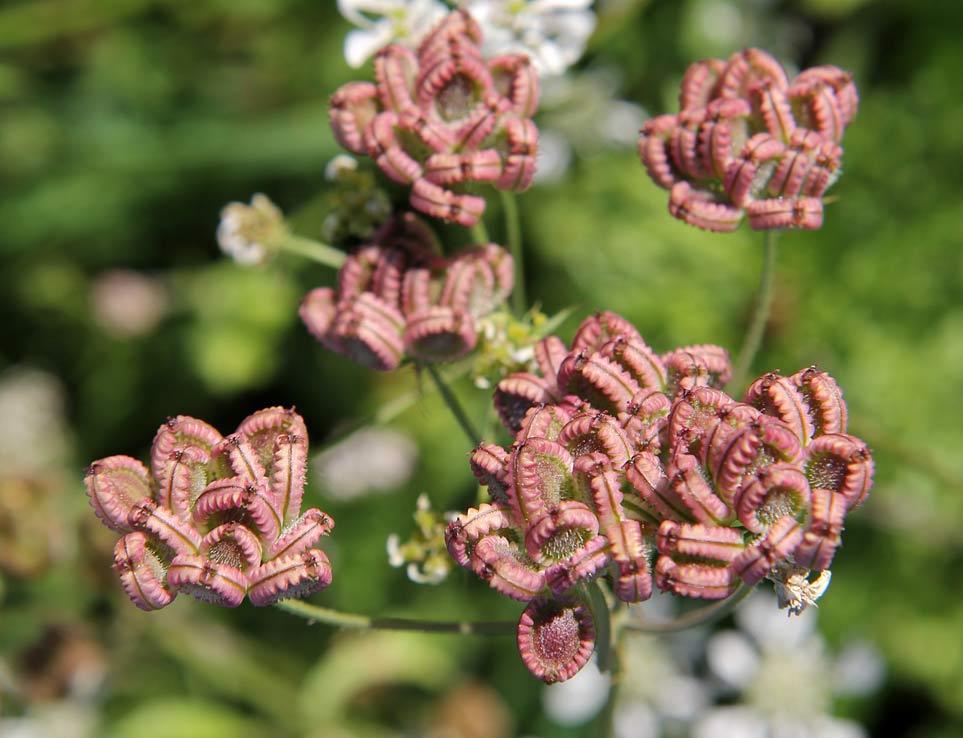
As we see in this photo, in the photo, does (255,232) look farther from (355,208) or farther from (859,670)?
(859,670)

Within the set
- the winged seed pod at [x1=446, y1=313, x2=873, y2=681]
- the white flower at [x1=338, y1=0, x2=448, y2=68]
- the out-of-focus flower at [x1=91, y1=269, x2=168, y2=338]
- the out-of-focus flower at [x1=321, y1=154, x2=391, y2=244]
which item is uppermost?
the white flower at [x1=338, y1=0, x2=448, y2=68]

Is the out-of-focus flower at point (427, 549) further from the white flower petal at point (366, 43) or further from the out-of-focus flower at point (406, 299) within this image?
the white flower petal at point (366, 43)

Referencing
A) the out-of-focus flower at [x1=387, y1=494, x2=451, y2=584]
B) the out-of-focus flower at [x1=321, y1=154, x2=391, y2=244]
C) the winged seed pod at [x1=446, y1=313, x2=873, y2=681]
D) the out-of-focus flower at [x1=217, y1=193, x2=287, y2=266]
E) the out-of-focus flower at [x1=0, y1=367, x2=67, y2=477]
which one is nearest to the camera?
the winged seed pod at [x1=446, y1=313, x2=873, y2=681]

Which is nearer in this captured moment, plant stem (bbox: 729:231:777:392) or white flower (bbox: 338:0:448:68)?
plant stem (bbox: 729:231:777:392)

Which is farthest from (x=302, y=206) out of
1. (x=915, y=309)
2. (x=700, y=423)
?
(x=700, y=423)

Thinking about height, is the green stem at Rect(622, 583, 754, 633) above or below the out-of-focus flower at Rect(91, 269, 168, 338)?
above

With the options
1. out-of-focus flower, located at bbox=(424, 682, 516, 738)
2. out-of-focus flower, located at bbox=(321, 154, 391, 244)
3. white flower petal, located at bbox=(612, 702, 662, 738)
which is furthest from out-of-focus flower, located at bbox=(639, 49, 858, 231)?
out-of-focus flower, located at bbox=(424, 682, 516, 738)

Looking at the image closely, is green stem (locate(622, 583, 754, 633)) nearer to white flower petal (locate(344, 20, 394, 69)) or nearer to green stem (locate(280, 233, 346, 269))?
green stem (locate(280, 233, 346, 269))
